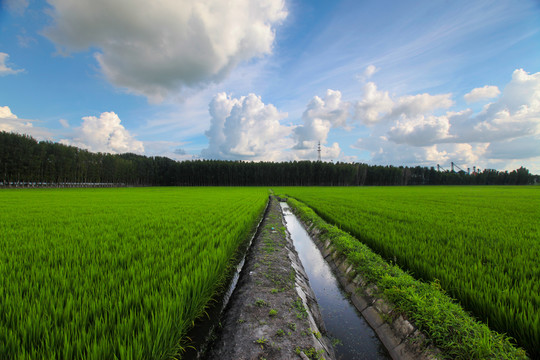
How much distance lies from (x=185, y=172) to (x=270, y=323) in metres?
103

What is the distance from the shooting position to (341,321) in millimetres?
3559

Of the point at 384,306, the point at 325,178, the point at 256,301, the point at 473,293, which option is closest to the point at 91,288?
the point at 256,301

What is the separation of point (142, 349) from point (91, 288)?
163 centimetres

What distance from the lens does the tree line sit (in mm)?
53500

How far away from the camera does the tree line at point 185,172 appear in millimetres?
53500

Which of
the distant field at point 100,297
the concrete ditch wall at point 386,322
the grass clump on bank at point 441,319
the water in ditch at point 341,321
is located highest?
the distant field at point 100,297

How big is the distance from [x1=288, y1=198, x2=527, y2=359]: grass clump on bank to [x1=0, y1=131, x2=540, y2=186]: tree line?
79307mm

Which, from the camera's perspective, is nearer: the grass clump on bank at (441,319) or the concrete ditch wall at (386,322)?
the grass clump on bank at (441,319)

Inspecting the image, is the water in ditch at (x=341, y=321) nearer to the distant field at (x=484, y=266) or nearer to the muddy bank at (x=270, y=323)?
the muddy bank at (x=270, y=323)

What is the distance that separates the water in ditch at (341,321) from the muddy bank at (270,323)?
8.0 inches

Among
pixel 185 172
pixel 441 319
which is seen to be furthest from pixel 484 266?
pixel 185 172

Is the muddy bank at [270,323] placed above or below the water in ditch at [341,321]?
above

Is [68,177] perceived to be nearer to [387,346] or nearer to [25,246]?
[25,246]

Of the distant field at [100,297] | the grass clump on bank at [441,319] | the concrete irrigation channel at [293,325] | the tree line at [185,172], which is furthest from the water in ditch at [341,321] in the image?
the tree line at [185,172]
